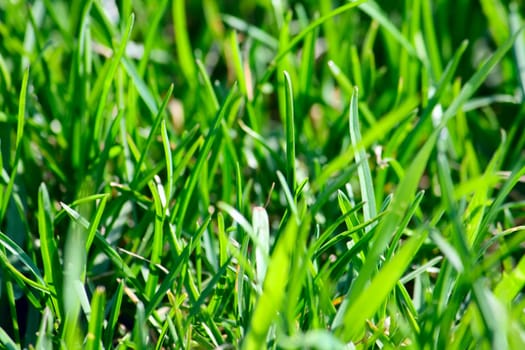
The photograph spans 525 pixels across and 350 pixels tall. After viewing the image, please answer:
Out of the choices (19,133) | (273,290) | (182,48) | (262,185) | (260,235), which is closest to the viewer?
(273,290)

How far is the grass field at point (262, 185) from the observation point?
678mm

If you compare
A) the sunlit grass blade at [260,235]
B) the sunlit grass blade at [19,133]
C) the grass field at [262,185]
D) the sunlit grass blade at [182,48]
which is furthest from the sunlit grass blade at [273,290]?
the sunlit grass blade at [182,48]

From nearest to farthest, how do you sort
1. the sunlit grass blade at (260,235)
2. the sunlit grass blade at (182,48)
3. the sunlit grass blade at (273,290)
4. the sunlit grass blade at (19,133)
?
1. the sunlit grass blade at (273,290)
2. the sunlit grass blade at (260,235)
3. the sunlit grass blade at (19,133)
4. the sunlit grass blade at (182,48)

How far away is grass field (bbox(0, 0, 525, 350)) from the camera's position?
2.23 feet

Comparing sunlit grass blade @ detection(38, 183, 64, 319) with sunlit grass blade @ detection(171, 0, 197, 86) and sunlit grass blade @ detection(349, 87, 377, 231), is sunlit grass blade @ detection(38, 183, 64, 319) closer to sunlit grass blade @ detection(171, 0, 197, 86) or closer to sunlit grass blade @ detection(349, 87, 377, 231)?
sunlit grass blade @ detection(349, 87, 377, 231)

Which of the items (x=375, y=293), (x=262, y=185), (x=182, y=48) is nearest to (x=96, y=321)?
(x=375, y=293)

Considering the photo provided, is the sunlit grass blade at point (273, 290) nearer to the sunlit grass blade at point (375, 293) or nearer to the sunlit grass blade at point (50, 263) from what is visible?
the sunlit grass blade at point (375, 293)

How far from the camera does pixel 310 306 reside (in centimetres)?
73

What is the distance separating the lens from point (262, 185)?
107cm

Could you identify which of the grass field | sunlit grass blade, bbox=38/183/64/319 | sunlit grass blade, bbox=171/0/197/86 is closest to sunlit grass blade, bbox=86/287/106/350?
the grass field

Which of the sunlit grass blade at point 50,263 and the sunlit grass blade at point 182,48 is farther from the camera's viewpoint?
the sunlit grass blade at point 182,48

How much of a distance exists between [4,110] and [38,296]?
0.34 metres

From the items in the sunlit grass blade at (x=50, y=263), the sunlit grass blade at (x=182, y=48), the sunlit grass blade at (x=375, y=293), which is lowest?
the sunlit grass blade at (x=50, y=263)

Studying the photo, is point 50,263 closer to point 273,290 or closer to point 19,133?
point 19,133
